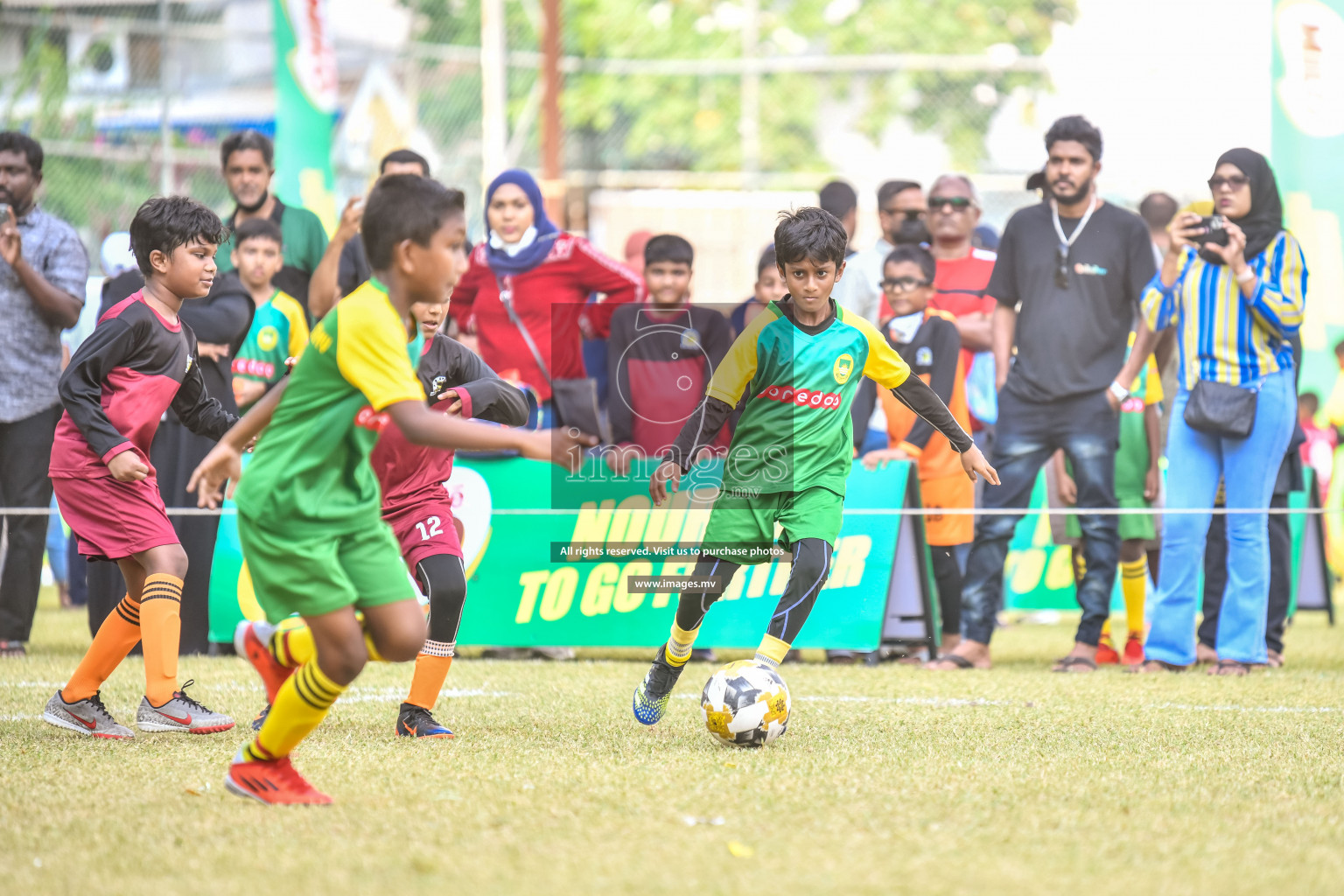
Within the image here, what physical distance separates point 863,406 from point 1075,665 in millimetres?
1842

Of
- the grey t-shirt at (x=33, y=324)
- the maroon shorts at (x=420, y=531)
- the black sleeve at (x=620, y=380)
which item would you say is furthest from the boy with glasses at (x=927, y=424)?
the grey t-shirt at (x=33, y=324)

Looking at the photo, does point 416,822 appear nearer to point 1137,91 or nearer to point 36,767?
point 36,767

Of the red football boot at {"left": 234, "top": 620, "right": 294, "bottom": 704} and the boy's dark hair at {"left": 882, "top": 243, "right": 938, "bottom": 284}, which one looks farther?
the boy's dark hair at {"left": 882, "top": 243, "right": 938, "bottom": 284}

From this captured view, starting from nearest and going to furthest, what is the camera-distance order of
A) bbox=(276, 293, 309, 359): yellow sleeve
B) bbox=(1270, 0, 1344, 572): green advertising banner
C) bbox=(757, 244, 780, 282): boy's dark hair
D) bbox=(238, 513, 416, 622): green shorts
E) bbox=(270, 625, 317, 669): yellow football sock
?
bbox=(238, 513, 416, 622): green shorts → bbox=(270, 625, 317, 669): yellow football sock → bbox=(276, 293, 309, 359): yellow sleeve → bbox=(757, 244, 780, 282): boy's dark hair → bbox=(1270, 0, 1344, 572): green advertising banner

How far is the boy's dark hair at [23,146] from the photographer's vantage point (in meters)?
7.76

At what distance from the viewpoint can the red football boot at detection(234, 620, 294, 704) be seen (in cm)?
440

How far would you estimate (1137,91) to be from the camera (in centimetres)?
1736

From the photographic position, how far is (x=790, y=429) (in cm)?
546

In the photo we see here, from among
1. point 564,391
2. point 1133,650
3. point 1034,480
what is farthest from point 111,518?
point 1133,650

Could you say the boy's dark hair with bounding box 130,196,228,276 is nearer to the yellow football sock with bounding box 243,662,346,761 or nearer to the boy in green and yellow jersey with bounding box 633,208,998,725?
the boy in green and yellow jersey with bounding box 633,208,998,725

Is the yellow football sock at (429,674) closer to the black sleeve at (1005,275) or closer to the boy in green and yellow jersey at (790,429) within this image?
the boy in green and yellow jersey at (790,429)

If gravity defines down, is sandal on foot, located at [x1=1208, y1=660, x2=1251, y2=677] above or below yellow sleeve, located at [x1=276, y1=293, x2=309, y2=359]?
below

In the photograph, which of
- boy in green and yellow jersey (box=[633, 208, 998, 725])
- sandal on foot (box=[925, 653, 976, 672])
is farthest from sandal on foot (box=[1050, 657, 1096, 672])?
boy in green and yellow jersey (box=[633, 208, 998, 725])

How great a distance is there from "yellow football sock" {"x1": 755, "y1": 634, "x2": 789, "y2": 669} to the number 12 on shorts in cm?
130
